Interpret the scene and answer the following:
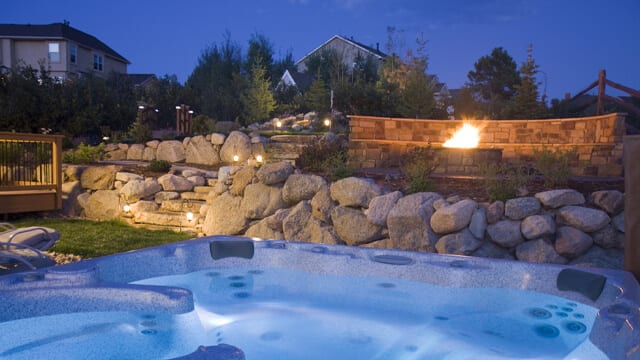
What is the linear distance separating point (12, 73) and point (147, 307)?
13.1m

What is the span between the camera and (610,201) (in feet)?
20.1

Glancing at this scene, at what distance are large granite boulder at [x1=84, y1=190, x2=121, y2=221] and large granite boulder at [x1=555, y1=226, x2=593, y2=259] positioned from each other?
7.95 m

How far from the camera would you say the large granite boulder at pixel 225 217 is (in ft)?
27.0

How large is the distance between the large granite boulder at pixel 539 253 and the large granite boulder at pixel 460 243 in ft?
1.77

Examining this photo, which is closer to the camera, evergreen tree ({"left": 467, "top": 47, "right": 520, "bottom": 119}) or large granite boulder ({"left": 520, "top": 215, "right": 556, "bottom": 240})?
large granite boulder ({"left": 520, "top": 215, "right": 556, "bottom": 240})

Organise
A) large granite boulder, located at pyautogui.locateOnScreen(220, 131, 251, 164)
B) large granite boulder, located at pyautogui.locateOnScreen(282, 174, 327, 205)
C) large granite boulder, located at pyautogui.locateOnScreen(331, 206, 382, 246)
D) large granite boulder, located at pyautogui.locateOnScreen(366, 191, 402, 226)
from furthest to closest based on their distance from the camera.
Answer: large granite boulder, located at pyautogui.locateOnScreen(220, 131, 251, 164)
large granite boulder, located at pyautogui.locateOnScreen(282, 174, 327, 205)
large granite boulder, located at pyautogui.locateOnScreen(331, 206, 382, 246)
large granite boulder, located at pyautogui.locateOnScreen(366, 191, 402, 226)

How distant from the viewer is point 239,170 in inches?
345

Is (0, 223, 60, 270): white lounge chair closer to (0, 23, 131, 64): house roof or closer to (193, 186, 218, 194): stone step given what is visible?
(193, 186, 218, 194): stone step

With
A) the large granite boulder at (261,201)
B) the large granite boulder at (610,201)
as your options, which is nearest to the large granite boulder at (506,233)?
the large granite boulder at (610,201)

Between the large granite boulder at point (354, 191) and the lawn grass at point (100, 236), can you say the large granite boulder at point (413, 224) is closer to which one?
the large granite boulder at point (354, 191)

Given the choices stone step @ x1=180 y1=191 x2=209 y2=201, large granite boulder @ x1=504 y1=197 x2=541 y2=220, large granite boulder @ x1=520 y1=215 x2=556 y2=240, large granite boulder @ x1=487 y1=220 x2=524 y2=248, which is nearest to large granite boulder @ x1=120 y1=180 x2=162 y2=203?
stone step @ x1=180 y1=191 x2=209 y2=201

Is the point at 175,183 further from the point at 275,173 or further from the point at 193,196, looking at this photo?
the point at 275,173

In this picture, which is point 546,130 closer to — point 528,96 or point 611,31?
point 528,96

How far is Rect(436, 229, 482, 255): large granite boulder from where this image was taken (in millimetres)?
6254
